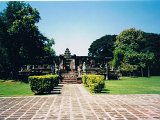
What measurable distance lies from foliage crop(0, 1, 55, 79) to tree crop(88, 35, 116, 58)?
4641cm

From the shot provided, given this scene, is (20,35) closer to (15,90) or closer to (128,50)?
(15,90)

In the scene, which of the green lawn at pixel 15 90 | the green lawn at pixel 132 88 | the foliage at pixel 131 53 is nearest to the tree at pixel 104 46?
the foliage at pixel 131 53

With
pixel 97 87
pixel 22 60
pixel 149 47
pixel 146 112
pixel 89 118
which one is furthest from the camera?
pixel 149 47

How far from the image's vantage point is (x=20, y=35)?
38406 mm

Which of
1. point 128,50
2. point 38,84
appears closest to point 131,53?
point 128,50

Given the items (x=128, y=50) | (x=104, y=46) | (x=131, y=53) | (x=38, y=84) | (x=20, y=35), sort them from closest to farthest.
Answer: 1. (x=38, y=84)
2. (x=20, y=35)
3. (x=131, y=53)
4. (x=128, y=50)
5. (x=104, y=46)

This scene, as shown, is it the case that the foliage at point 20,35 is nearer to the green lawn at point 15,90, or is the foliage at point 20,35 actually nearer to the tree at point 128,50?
the green lawn at point 15,90

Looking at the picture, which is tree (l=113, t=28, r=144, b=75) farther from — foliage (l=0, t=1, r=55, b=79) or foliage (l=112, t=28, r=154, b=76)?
foliage (l=0, t=1, r=55, b=79)

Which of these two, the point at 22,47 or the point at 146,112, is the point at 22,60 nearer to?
the point at 22,47

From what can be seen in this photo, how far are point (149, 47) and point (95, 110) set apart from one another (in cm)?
5888

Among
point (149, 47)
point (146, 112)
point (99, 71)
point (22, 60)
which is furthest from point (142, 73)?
point (146, 112)

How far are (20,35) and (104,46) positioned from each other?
52.6m

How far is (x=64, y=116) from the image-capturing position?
32.0 ft

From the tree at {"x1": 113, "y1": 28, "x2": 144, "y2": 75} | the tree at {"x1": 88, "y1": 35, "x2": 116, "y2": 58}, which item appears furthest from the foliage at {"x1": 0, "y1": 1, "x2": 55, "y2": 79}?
the tree at {"x1": 88, "y1": 35, "x2": 116, "y2": 58}
